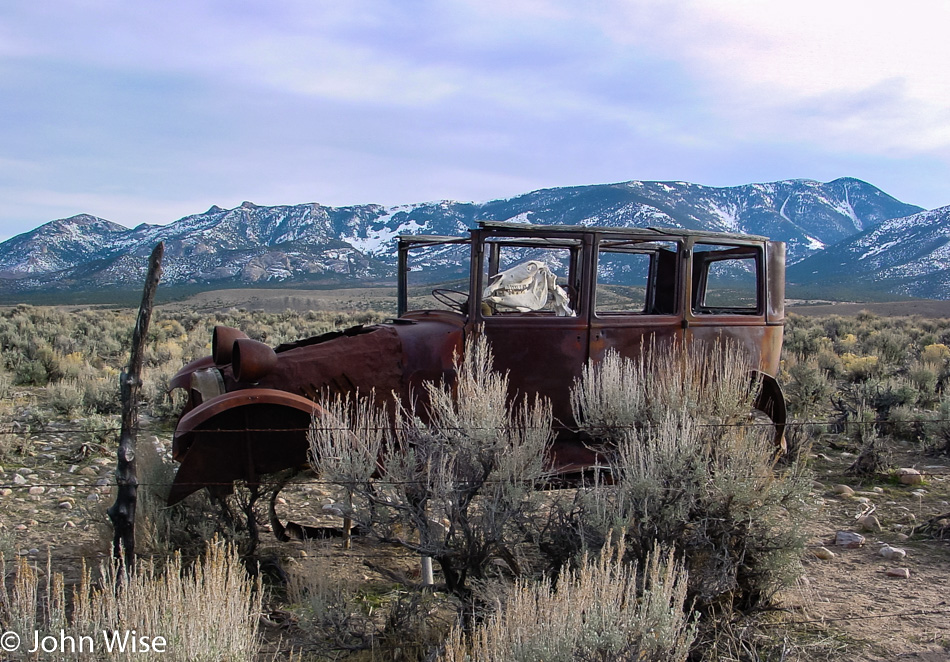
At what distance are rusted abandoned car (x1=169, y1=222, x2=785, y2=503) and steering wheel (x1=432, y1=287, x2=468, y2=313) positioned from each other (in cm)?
2

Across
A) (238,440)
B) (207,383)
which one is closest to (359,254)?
(207,383)

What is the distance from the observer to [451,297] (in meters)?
Answer: 6.62

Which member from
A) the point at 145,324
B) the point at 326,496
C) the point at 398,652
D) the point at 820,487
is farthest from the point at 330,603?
A: the point at 820,487

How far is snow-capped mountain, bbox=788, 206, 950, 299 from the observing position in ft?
304

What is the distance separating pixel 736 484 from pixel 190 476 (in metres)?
3.44

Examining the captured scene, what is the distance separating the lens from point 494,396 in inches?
172

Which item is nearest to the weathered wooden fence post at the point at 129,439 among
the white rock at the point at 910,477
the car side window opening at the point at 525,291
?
the car side window opening at the point at 525,291

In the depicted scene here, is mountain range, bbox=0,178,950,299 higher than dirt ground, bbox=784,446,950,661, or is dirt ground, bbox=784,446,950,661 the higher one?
mountain range, bbox=0,178,950,299

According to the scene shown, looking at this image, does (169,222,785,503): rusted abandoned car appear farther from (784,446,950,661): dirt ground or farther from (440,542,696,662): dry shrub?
(440,542,696,662): dry shrub

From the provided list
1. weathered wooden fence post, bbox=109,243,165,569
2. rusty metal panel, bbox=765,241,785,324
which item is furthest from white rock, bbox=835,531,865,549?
weathered wooden fence post, bbox=109,243,165,569

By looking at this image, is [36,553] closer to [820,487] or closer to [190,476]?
[190,476]

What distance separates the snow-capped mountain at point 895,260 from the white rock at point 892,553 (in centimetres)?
9104

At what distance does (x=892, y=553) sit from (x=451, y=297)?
13.5ft

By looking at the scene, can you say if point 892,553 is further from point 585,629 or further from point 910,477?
point 585,629
